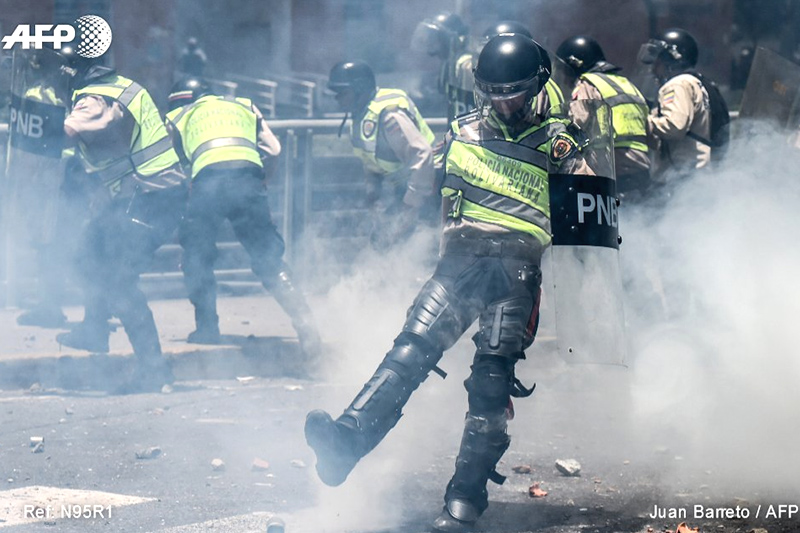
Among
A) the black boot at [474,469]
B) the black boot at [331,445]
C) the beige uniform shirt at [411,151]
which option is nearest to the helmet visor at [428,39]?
the beige uniform shirt at [411,151]

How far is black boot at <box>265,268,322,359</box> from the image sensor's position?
6805 mm

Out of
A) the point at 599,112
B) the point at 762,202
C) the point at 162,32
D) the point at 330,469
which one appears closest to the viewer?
the point at 330,469

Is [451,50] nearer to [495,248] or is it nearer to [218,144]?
[218,144]

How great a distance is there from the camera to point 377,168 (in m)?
7.45

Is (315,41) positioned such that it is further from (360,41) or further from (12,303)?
(12,303)

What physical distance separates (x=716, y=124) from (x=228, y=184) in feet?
8.45

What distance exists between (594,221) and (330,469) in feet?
3.92

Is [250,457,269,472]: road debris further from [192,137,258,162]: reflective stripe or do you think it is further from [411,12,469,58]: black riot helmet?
[411,12,469,58]: black riot helmet

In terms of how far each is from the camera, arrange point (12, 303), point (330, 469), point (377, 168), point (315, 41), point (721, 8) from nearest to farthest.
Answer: point (330, 469) → point (377, 168) → point (12, 303) → point (315, 41) → point (721, 8)

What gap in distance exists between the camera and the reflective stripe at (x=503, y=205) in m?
4.32

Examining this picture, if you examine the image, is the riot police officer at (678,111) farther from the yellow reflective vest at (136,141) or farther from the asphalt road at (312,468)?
the yellow reflective vest at (136,141)

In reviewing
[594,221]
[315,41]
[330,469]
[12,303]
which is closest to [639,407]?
[594,221]

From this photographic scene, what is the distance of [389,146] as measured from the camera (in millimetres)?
7258

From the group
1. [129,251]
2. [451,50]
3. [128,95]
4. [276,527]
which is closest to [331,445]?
[276,527]
